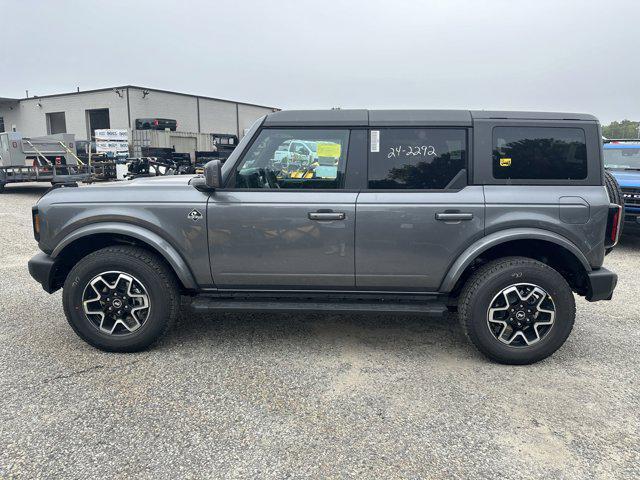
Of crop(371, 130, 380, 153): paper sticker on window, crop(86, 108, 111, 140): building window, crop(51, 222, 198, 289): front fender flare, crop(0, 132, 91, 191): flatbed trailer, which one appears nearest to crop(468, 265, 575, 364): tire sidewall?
crop(371, 130, 380, 153): paper sticker on window

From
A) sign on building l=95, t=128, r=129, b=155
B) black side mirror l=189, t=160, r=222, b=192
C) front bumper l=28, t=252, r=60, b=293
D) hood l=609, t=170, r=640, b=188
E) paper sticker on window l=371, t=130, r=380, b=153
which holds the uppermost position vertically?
sign on building l=95, t=128, r=129, b=155

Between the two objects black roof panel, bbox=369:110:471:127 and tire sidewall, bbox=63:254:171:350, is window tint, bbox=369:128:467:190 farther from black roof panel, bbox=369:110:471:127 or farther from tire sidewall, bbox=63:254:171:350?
tire sidewall, bbox=63:254:171:350

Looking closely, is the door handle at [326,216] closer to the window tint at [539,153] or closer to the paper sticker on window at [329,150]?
the paper sticker on window at [329,150]

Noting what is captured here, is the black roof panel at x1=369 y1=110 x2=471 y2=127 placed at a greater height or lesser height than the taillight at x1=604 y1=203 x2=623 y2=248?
greater

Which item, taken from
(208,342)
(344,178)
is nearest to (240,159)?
(344,178)

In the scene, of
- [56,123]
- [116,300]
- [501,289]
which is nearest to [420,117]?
[501,289]

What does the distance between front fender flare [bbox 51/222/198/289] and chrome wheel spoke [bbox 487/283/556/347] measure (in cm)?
237

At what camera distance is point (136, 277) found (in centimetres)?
363

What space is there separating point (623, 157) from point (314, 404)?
28.1 feet

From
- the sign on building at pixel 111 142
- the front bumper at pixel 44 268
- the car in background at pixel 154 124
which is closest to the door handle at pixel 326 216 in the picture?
the front bumper at pixel 44 268

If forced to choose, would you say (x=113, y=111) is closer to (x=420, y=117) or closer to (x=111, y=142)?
(x=111, y=142)

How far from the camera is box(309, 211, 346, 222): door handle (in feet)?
11.6

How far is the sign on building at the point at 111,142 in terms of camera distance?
21.7 meters

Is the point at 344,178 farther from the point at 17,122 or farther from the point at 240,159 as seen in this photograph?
the point at 17,122
